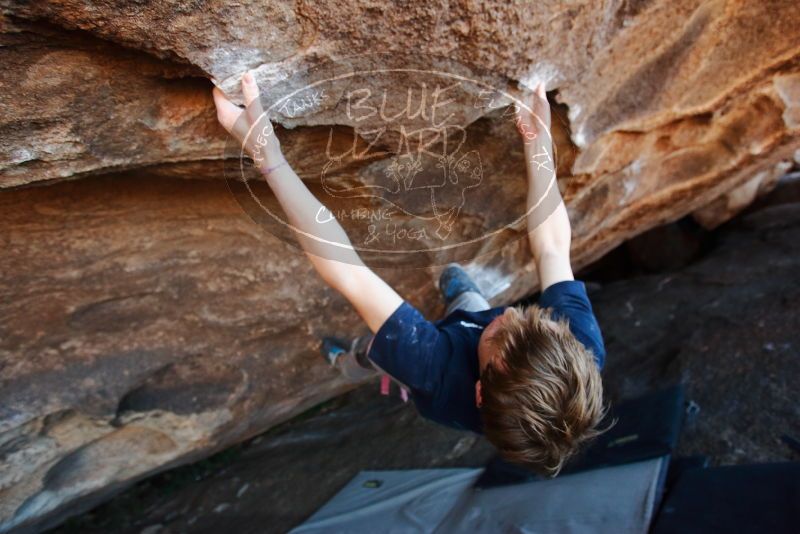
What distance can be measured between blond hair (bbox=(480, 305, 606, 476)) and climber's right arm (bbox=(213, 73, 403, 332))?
0.90 feet

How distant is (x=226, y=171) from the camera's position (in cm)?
122

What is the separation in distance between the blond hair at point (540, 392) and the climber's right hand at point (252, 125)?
0.60 m

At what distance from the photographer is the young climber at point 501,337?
1085mm

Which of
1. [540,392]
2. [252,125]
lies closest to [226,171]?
[252,125]

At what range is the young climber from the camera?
42.7 inches

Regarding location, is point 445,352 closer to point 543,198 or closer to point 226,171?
point 543,198

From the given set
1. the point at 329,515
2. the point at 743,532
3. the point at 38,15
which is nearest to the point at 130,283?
the point at 38,15

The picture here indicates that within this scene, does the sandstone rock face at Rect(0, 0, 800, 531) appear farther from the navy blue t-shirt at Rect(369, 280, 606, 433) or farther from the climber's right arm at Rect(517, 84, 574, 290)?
the navy blue t-shirt at Rect(369, 280, 606, 433)

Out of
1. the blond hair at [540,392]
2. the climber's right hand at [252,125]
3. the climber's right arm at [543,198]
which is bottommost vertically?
the blond hair at [540,392]

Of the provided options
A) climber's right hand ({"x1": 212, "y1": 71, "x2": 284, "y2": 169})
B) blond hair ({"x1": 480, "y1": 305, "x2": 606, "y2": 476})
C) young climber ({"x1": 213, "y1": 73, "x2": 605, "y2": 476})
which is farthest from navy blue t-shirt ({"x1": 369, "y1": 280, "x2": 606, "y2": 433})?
climber's right hand ({"x1": 212, "y1": 71, "x2": 284, "y2": 169})

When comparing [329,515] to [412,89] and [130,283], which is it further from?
[412,89]

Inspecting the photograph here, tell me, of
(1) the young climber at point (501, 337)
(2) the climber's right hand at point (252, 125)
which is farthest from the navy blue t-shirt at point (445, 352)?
(2) the climber's right hand at point (252, 125)

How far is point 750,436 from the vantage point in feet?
6.15

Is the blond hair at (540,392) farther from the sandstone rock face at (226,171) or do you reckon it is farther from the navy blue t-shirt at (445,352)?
the sandstone rock face at (226,171)
